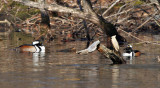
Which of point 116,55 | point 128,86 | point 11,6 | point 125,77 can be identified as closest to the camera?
point 128,86

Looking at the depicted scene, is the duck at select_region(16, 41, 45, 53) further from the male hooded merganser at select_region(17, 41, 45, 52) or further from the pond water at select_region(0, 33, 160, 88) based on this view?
the pond water at select_region(0, 33, 160, 88)

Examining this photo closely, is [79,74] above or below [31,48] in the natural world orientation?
below

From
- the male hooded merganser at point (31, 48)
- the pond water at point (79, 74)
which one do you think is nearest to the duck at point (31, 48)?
the male hooded merganser at point (31, 48)

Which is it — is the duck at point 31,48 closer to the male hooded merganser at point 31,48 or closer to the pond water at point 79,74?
the male hooded merganser at point 31,48

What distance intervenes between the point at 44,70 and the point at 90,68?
1.40 m

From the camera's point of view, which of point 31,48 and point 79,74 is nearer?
point 79,74

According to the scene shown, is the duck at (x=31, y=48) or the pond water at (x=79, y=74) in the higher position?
the duck at (x=31, y=48)

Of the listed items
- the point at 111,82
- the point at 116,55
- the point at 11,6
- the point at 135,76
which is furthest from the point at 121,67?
the point at 11,6

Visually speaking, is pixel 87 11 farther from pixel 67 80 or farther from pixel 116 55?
pixel 67 80

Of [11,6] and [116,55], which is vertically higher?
[11,6]

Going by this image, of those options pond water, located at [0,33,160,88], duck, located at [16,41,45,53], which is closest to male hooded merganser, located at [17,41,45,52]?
duck, located at [16,41,45,53]

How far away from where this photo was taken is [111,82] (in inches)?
353

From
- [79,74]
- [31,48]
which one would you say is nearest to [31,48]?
[31,48]

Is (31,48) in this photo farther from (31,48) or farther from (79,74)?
(79,74)
